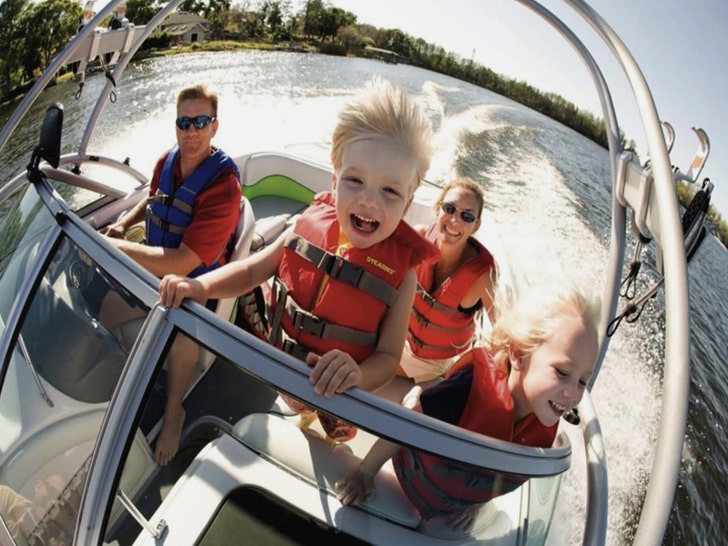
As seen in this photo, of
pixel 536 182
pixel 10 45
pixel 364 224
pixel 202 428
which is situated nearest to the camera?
pixel 202 428

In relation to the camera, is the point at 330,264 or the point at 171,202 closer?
the point at 330,264

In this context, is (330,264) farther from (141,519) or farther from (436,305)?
(436,305)

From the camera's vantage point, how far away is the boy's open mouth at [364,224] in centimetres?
144

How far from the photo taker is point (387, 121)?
1.36 metres

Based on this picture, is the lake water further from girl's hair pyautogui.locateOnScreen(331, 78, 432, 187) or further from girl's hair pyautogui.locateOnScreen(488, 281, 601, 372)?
girl's hair pyautogui.locateOnScreen(331, 78, 432, 187)

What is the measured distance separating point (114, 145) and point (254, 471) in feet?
25.8

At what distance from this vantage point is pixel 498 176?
8852 mm

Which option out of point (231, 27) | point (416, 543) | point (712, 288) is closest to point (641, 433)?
point (416, 543)

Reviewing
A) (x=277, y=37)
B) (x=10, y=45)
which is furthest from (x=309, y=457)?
(x=277, y=37)

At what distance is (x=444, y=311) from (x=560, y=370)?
1279 millimetres

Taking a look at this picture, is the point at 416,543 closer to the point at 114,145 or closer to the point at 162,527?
the point at 162,527

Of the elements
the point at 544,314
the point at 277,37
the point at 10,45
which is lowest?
the point at 10,45

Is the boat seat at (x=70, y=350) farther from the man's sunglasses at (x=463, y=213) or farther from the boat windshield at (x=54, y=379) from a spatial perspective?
the man's sunglasses at (x=463, y=213)

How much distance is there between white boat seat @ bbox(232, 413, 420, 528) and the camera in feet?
3.93
